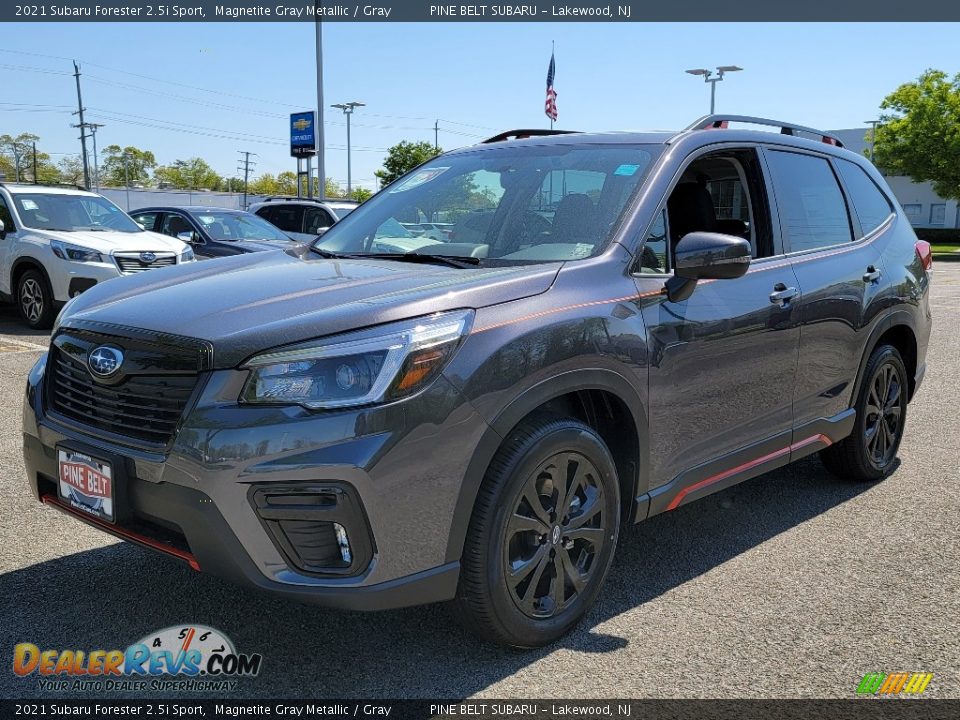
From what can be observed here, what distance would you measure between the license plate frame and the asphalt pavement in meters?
0.54

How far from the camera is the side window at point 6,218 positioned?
1144 cm

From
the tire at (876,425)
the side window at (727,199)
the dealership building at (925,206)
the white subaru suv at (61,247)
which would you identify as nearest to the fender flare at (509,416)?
the side window at (727,199)

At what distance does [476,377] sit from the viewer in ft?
8.97

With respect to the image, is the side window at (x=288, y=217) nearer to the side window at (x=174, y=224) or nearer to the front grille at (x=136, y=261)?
the side window at (x=174, y=224)

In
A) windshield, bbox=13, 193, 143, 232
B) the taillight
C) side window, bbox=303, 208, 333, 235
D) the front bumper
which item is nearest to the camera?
the front bumper

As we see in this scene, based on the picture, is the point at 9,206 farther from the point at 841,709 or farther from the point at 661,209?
the point at 841,709

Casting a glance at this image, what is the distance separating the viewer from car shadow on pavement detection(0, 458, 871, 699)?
9.57ft

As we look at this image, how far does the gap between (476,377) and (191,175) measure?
512 ft

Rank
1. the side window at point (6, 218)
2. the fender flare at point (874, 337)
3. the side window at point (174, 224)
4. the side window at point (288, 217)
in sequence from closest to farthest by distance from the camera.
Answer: the fender flare at point (874, 337), the side window at point (6, 218), the side window at point (174, 224), the side window at point (288, 217)

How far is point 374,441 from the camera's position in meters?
2.54

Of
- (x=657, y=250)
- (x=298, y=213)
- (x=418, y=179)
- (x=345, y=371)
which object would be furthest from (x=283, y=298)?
(x=298, y=213)

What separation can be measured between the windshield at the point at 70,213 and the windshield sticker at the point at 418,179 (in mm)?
8628

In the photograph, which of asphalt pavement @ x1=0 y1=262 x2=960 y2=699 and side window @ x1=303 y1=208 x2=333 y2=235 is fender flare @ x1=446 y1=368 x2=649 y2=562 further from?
side window @ x1=303 y1=208 x2=333 y2=235

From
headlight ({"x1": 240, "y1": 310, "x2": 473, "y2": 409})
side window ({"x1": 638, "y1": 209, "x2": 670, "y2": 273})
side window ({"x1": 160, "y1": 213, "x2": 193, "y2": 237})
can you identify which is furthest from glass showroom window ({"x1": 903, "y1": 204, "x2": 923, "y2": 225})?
headlight ({"x1": 240, "y1": 310, "x2": 473, "y2": 409})
